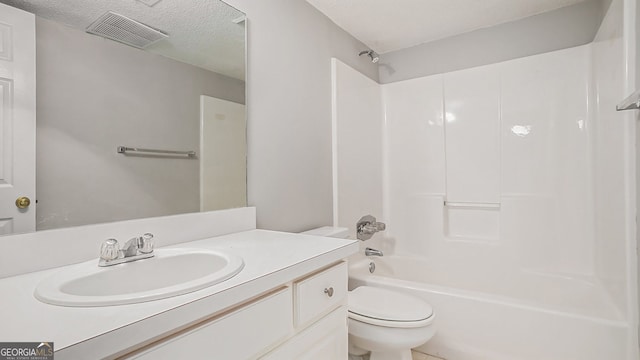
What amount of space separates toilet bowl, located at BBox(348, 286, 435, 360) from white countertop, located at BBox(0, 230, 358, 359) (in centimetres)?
73

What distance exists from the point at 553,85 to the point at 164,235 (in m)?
2.56

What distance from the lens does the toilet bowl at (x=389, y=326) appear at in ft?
4.69

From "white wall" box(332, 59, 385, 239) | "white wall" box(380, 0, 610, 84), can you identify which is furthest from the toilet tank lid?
"white wall" box(380, 0, 610, 84)

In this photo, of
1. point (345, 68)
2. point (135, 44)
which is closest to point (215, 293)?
point (135, 44)

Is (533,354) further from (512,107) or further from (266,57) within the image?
(266,57)

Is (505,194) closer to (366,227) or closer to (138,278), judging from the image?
(366,227)

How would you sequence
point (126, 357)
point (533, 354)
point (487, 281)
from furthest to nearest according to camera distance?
point (487, 281)
point (533, 354)
point (126, 357)

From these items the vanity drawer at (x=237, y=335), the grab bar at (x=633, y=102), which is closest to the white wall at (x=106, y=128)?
the vanity drawer at (x=237, y=335)

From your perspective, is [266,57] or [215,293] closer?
[215,293]

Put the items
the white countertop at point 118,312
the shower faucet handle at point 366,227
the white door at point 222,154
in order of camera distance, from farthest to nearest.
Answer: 1. the shower faucet handle at point 366,227
2. the white door at point 222,154
3. the white countertop at point 118,312

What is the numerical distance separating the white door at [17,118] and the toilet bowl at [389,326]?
1332 mm

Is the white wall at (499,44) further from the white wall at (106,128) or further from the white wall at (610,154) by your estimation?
the white wall at (106,128)

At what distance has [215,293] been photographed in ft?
2.12

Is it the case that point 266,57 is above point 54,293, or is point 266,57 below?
above
